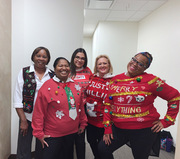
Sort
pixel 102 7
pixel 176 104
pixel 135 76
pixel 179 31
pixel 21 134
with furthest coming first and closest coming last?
pixel 102 7 → pixel 179 31 → pixel 21 134 → pixel 135 76 → pixel 176 104

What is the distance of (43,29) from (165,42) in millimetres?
2571

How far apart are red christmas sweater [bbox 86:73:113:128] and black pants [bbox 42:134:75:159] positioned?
12.9 inches

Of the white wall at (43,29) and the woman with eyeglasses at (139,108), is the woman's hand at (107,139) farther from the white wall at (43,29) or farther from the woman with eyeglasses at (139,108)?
the white wall at (43,29)

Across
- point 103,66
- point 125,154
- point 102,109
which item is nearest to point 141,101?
point 102,109

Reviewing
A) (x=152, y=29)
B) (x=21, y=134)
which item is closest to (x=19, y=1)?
(x=21, y=134)

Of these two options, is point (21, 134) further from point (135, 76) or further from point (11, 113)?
point (135, 76)

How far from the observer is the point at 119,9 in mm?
3783

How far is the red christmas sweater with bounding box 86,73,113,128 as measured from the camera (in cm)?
161

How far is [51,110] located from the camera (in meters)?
1.33

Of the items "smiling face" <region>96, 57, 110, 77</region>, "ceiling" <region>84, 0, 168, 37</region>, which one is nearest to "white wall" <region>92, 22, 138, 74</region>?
"ceiling" <region>84, 0, 168, 37</region>

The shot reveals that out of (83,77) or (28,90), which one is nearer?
(28,90)

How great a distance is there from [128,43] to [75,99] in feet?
12.7

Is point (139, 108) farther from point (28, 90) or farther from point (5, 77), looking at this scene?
point (5, 77)

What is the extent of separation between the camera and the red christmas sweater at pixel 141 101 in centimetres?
128
